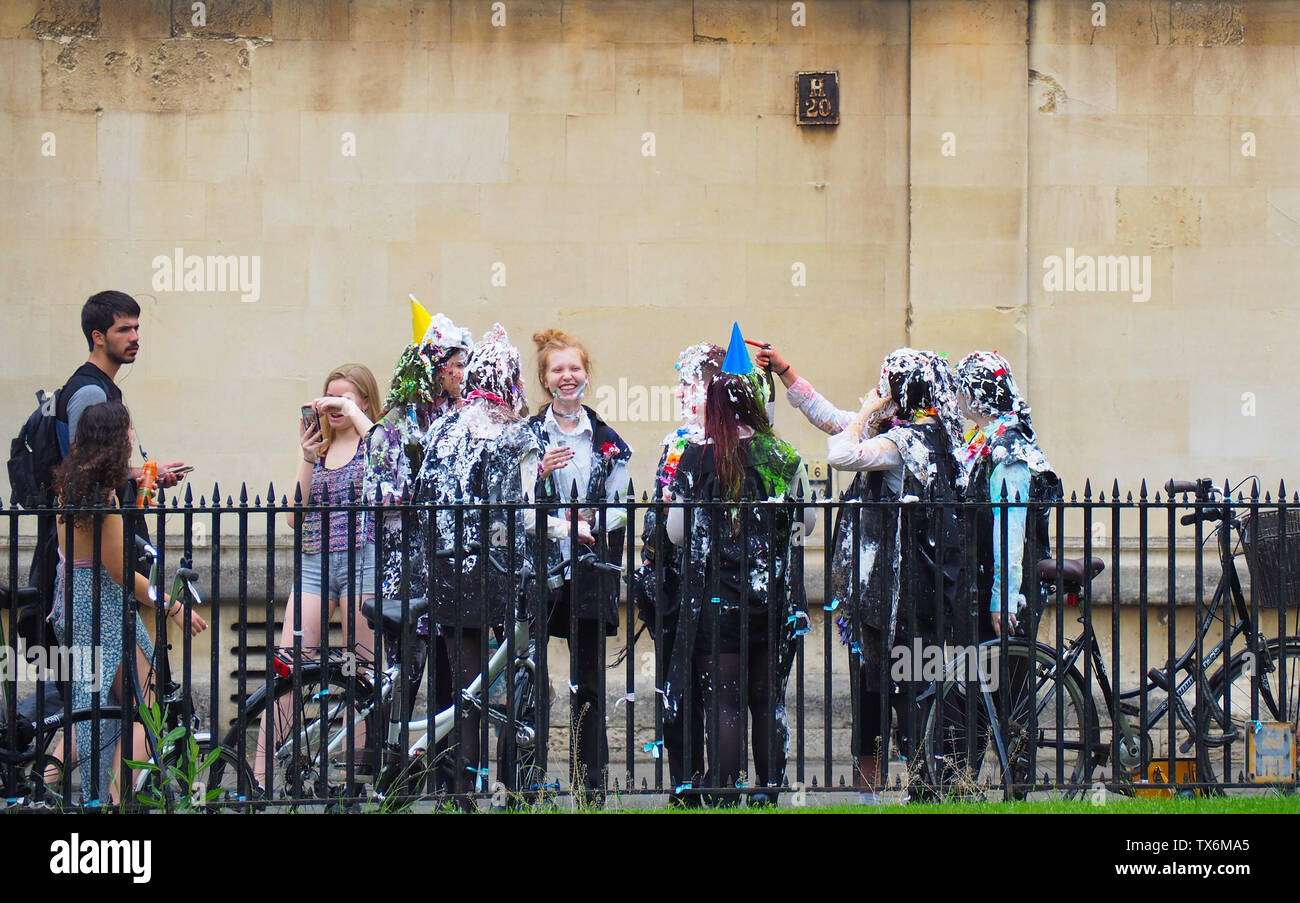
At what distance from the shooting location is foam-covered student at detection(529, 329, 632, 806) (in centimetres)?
591

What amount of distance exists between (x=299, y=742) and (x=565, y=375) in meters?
1.94

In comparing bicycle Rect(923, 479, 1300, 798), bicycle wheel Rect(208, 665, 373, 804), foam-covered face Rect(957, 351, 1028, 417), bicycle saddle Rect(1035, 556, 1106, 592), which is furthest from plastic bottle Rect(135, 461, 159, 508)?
Result: bicycle saddle Rect(1035, 556, 1106, 592)

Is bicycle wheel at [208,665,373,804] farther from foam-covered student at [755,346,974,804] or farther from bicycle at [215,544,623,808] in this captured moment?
foam-covered student at [755,346,974,804]

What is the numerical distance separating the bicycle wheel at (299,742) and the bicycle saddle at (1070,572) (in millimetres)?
2890

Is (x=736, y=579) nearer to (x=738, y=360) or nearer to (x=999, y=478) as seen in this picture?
(x=738, y=360)

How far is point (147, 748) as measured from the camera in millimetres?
6039

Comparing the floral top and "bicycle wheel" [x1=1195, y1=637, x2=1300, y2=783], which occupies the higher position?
the floral top

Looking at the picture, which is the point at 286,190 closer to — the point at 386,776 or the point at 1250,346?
the point at 386,776

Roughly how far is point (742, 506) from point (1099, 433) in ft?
13.1

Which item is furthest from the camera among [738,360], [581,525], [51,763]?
[581,525]

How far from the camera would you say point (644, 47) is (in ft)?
29.7

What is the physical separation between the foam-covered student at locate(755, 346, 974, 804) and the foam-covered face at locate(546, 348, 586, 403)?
2.72 feet

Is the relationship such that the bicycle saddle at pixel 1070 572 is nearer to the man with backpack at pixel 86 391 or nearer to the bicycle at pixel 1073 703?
the bicycle at pixel 1073 703

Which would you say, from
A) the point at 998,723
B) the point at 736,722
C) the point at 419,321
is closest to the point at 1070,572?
the point at 998,723
